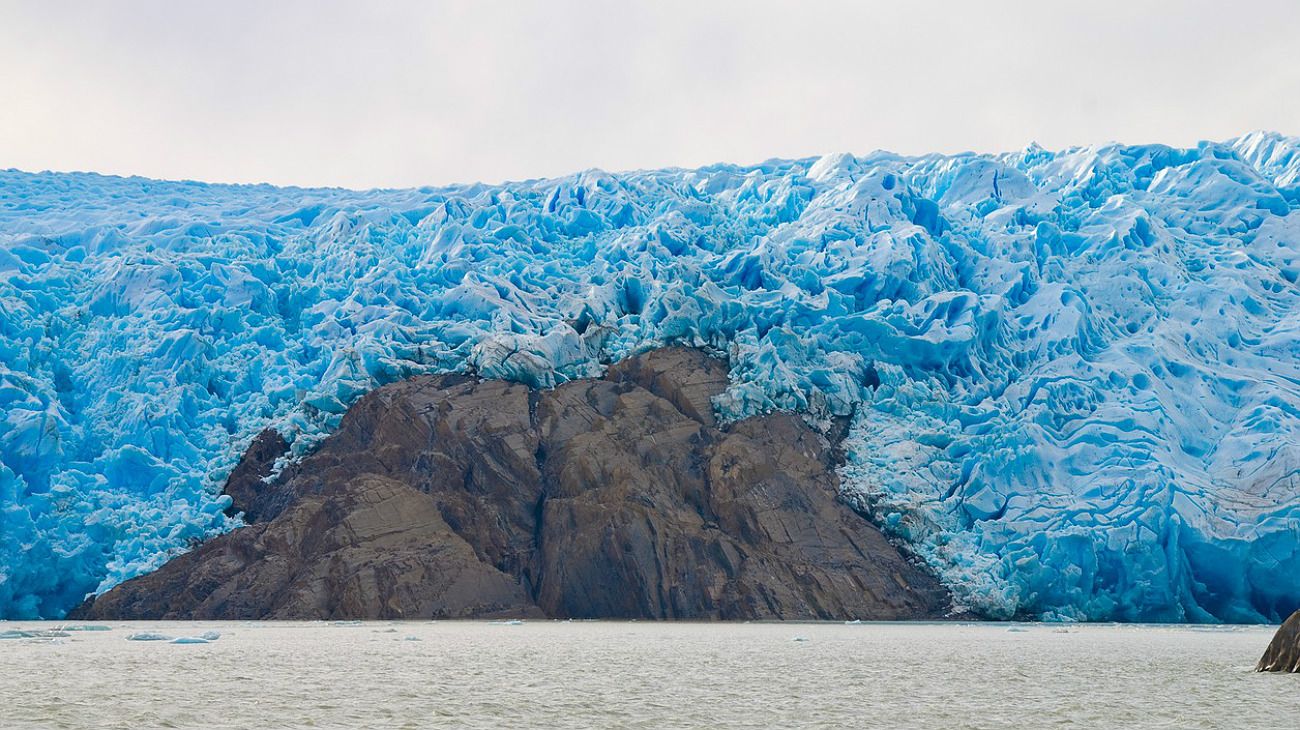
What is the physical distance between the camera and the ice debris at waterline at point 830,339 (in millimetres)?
29500

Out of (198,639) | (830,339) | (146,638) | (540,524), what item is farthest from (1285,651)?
(830,339)

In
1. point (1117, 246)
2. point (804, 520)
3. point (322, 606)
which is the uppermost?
point (1117, 246)

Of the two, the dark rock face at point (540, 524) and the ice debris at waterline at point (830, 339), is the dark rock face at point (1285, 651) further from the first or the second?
the dark rock face at point (540, 524)

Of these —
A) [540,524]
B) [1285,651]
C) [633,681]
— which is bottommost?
[633,681]

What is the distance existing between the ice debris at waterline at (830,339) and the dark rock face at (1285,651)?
1300 cm

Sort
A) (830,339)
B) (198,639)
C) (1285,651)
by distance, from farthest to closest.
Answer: (830,339), (198,639), (1285,651)

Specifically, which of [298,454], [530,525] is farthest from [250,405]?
[530,525]

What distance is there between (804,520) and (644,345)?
258 inches

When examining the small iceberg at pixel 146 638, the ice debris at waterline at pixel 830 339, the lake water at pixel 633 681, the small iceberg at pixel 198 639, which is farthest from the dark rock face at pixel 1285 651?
the small iceberg at pixel 146 638

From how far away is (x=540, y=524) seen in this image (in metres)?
30.9

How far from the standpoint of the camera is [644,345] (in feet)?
112

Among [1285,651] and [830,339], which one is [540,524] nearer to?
[830,339]

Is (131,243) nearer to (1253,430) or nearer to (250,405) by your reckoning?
(250,405)

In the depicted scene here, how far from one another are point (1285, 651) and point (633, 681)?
790 centimetres
